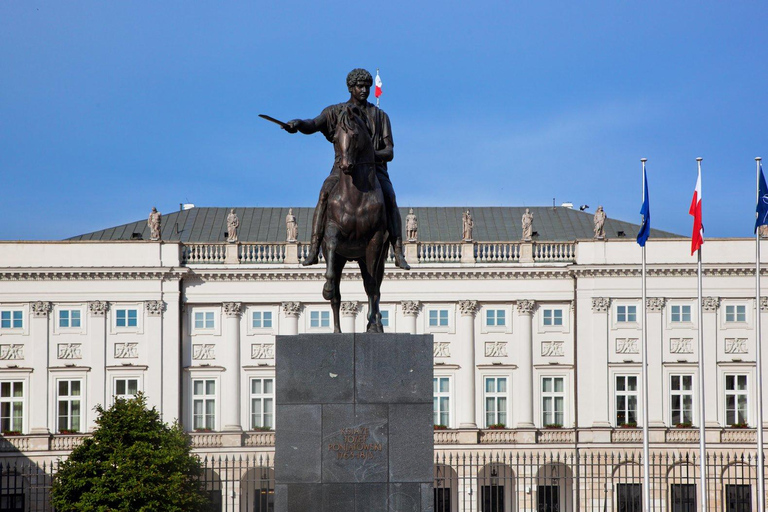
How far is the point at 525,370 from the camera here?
6944cm

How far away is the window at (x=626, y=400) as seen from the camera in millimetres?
68188

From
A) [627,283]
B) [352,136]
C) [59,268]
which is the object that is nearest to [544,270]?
[627,283]

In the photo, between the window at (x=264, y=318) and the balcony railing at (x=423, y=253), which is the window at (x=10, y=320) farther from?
the window at (x=264, y=318)

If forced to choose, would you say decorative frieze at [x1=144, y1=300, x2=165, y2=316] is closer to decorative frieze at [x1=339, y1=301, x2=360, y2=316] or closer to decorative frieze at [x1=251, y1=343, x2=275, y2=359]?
decorative frieze at [x1=251, y1=343, x2=275, y2=359]

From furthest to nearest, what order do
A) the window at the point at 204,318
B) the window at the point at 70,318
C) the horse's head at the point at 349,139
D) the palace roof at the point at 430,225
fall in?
the palace roof at the point at 430,225, the window at the point at 204,318, the window at the point at 70,318, the horse's head at the point at 349,139

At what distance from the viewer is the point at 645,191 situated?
53500 mm

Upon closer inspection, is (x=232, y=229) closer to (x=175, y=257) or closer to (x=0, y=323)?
(x=175, y=257)

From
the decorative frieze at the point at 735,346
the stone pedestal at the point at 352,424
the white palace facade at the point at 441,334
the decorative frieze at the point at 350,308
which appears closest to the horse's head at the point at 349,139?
the stone pedestal at the point at 352,424

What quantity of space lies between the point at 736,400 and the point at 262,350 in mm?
22161

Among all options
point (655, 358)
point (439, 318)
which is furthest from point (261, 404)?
point (655, 358)

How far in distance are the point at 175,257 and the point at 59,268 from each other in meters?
5.31

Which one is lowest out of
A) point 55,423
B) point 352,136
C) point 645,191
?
point 55,423

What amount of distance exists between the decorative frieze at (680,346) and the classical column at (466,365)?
927 cm

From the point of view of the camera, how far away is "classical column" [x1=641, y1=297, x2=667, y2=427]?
67.9 meters
